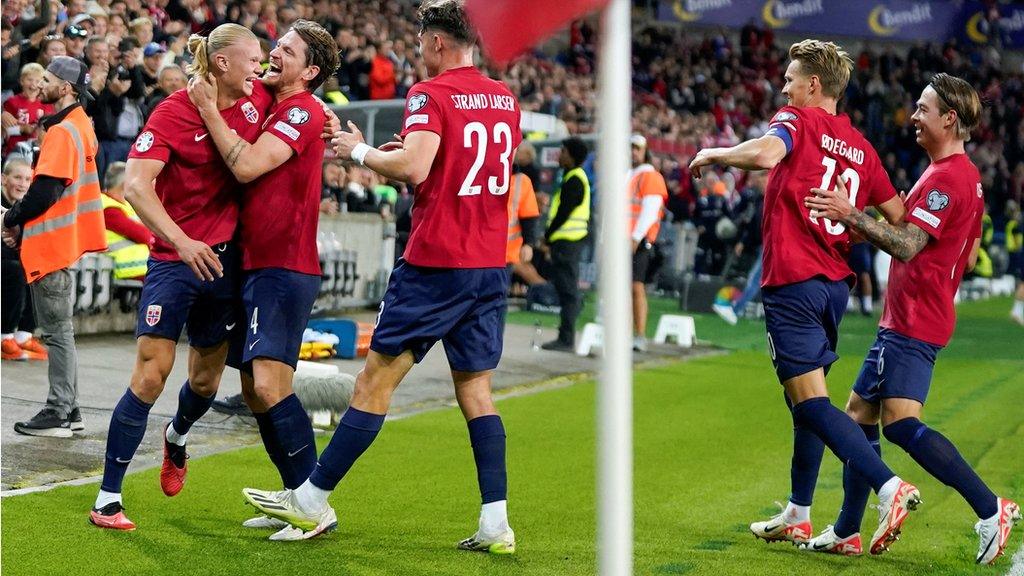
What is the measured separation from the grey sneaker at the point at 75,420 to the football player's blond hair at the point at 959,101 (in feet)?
15.6

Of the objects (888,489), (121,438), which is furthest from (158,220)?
(888,489)

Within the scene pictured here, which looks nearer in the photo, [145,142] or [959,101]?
[145,142]

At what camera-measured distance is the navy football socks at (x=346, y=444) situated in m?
5.40

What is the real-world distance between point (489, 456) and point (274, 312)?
3.36 feet

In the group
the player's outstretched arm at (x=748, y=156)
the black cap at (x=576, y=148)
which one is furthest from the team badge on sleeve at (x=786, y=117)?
the black cap at (x=576, y=148)

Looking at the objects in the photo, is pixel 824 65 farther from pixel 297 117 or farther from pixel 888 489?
pixel 297 117

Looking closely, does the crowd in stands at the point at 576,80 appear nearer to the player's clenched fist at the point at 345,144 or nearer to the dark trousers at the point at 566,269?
the player's clenched fist at the point at 345,144

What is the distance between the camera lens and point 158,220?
17.7 feet

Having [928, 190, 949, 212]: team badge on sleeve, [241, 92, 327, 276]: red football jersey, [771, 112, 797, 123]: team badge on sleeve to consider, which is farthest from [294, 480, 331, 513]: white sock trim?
[928, 190, 949, 212]: team badge on sleeve

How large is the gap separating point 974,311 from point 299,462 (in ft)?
69.4

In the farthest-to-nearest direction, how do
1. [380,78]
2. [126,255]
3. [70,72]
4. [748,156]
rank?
[380,78] < [126,255] < [70,72] < [748,156]

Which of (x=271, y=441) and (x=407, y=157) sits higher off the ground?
(x=407, y=157)

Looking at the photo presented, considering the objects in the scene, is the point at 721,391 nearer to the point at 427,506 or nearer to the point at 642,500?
the point at 642,500

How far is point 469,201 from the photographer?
5.45 m
